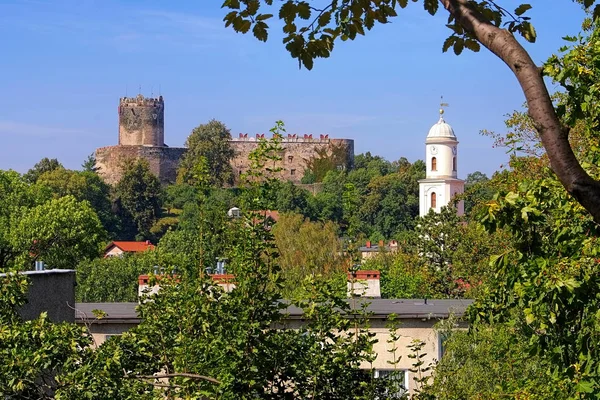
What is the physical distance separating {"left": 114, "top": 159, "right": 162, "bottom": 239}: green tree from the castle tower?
18397 millimetres

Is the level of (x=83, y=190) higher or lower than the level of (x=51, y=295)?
higher

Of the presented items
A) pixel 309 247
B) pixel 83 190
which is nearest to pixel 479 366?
pixel 309 247

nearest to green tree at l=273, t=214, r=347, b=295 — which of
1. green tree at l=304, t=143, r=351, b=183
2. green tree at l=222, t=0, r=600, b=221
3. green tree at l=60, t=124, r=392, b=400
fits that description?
green tree at l=60, t=124, r=392, b=400

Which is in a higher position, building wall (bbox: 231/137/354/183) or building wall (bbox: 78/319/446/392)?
building wall (bbox: 231/137/354/183)

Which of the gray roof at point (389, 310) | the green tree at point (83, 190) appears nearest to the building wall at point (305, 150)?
the green tree at point (83, 190)

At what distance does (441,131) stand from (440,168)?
6.97ft

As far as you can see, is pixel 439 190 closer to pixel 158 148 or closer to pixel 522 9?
pixel 158 148

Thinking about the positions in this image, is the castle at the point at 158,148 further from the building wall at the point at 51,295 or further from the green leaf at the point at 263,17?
the green leaf at the point at 263,17

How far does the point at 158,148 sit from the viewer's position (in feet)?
336

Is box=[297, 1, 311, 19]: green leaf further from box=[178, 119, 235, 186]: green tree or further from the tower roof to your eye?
box=[178, 119, 235, 186]: green tree

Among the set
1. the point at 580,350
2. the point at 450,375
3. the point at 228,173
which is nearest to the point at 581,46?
the point at 580,350

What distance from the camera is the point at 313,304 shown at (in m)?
8.23

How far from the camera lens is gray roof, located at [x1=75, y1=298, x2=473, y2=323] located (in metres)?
15.4

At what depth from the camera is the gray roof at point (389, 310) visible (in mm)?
15438
